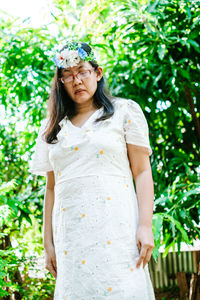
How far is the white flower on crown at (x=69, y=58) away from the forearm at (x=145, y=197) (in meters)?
0.45

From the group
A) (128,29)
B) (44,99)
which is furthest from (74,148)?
(44,99)

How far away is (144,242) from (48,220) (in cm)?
40

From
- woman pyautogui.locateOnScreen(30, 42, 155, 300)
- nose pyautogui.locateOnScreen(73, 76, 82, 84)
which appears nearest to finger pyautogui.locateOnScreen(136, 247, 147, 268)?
woman pyautogui.locateOnScreen(30, 42, 155, 300)

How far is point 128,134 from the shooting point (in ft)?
3.97

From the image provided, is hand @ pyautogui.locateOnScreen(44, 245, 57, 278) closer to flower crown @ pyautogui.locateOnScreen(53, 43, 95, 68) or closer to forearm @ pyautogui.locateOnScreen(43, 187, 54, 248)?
forearm @ pyautogui.locateOnScreen(43, 187, 54, 248)

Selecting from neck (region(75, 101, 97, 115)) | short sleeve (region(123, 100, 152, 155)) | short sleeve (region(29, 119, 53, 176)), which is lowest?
short sleeve (region(29, 119, 53, 176))

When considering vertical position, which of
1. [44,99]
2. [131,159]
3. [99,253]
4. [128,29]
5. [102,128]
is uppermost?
[128,29]

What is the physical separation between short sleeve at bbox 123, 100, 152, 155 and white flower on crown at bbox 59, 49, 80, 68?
255 millimetres

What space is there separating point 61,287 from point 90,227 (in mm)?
211

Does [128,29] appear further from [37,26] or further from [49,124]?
[49,124]

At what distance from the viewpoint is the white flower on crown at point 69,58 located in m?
1.31

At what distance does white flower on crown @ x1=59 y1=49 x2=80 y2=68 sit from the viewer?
4.30ft

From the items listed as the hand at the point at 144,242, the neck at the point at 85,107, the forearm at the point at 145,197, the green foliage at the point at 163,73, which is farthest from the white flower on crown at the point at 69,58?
the green foliage at the point at 163,73

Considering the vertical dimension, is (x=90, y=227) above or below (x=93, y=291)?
above
